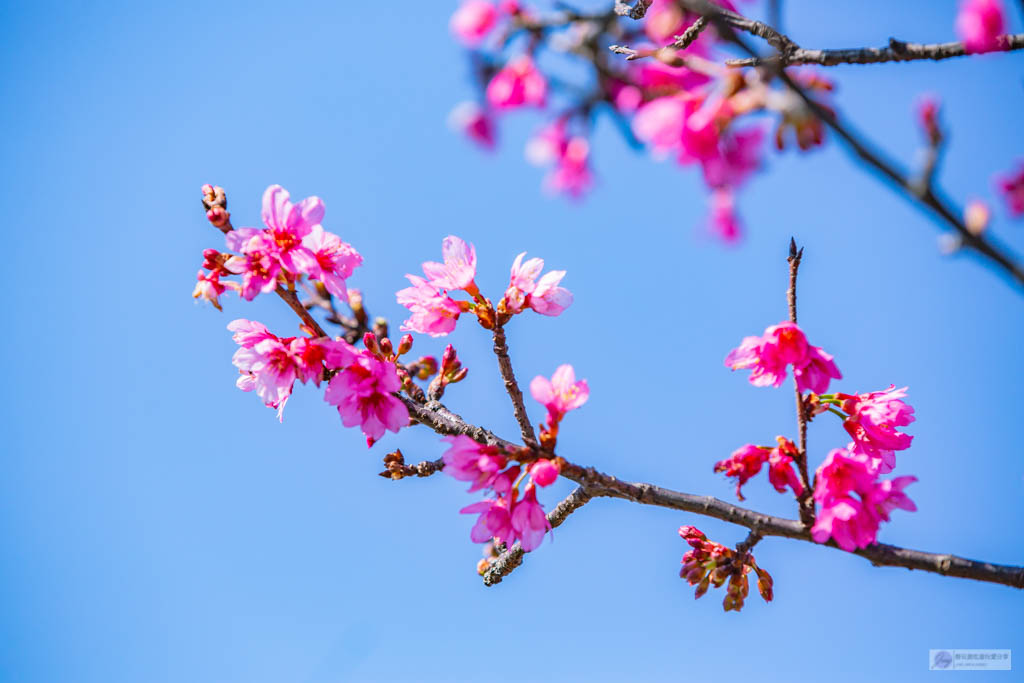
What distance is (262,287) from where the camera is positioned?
7.45 feet

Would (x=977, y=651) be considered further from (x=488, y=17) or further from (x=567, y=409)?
(x=488, y=17)

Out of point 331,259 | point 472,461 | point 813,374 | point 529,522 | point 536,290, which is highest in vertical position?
point 536,290

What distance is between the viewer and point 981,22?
5.90 ft

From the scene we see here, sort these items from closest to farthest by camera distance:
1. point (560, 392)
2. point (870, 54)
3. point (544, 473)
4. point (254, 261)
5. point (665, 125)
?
point (665, 125) → point (870, 54) → point (544, 473) → point (254, 261) → point (560, 392)

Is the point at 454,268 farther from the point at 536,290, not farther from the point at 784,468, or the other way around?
the point at 784,468

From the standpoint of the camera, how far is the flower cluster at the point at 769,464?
239cm

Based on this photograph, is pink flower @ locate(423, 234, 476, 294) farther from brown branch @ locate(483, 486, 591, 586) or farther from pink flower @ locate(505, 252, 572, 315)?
brown branch @ locate(483, 486, 591, 586)

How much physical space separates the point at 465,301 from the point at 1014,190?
1905mm

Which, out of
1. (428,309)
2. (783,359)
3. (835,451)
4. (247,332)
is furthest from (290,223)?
(835,451)

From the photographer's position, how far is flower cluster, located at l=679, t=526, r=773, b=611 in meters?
2.63

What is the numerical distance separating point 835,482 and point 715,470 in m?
0.42

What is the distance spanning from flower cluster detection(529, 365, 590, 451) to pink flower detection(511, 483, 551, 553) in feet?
0.70

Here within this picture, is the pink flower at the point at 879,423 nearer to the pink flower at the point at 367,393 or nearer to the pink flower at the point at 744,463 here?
the pink flower at the point at 744,463

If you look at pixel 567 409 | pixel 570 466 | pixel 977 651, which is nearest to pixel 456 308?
pixel 567 409
